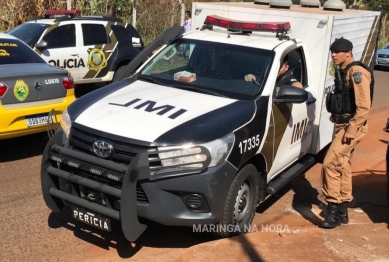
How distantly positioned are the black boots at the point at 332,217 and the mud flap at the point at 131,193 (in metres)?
2.02

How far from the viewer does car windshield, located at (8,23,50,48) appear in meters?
10.2

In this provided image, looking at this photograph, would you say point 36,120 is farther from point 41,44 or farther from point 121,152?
point 41,44

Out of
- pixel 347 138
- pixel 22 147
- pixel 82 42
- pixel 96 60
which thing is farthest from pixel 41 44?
pixel 347 138

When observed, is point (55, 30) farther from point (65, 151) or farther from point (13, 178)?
point (65, 151)

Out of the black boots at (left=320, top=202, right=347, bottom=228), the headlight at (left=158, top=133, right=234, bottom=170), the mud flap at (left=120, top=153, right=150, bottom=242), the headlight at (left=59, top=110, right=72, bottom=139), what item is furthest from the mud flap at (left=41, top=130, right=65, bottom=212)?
the black boots at (left=320, top=202, right=347, bottom=228)

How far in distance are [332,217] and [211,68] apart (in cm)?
194

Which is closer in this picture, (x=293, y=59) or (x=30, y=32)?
(x=293, y=59)

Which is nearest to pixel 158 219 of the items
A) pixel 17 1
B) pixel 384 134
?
pixel 384 134

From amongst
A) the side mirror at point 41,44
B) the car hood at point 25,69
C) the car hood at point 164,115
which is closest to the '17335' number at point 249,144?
the car hood at point 164,115

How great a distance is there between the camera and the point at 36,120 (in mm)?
6820

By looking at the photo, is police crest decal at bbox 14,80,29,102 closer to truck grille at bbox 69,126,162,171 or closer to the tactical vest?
truck grille at bbox 69,126,162,171

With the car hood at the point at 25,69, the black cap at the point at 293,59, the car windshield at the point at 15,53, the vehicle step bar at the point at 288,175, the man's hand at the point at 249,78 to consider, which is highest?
the black cap at the point at 293,59

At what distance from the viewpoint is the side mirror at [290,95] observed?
5129 millimetres

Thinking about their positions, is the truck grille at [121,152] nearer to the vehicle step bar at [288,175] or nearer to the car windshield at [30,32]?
the vehicle step bar at [288,175]
